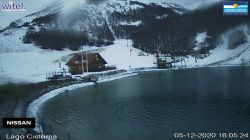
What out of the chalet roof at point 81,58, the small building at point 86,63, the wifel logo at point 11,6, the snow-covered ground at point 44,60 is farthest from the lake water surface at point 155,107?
the wifel logo at point 11,6

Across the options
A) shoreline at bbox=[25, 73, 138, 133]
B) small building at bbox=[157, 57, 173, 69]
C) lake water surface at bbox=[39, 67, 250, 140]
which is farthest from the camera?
small building at bbox=[157, 57, 173, 69]

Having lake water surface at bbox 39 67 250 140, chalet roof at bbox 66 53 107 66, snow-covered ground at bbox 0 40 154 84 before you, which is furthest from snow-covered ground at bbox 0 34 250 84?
lake water surface at bbox 39 67 250 140

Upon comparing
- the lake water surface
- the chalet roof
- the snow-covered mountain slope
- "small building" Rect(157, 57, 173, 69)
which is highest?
the snow-covered mountain slope

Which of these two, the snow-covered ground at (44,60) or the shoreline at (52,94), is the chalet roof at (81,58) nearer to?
the snow-covered ground at (44,60)

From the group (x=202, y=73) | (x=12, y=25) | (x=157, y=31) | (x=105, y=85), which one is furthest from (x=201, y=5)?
(x=12, y=25)

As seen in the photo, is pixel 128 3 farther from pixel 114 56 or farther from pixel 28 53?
pixel 28 53

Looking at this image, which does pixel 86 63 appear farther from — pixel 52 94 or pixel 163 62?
pixel 163 62

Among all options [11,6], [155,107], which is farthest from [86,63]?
[11,6]

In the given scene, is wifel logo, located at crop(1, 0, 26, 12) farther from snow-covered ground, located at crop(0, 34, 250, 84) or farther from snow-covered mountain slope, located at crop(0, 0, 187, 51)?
snow-covered ground, located at crop(0, 34, 250, 84)
